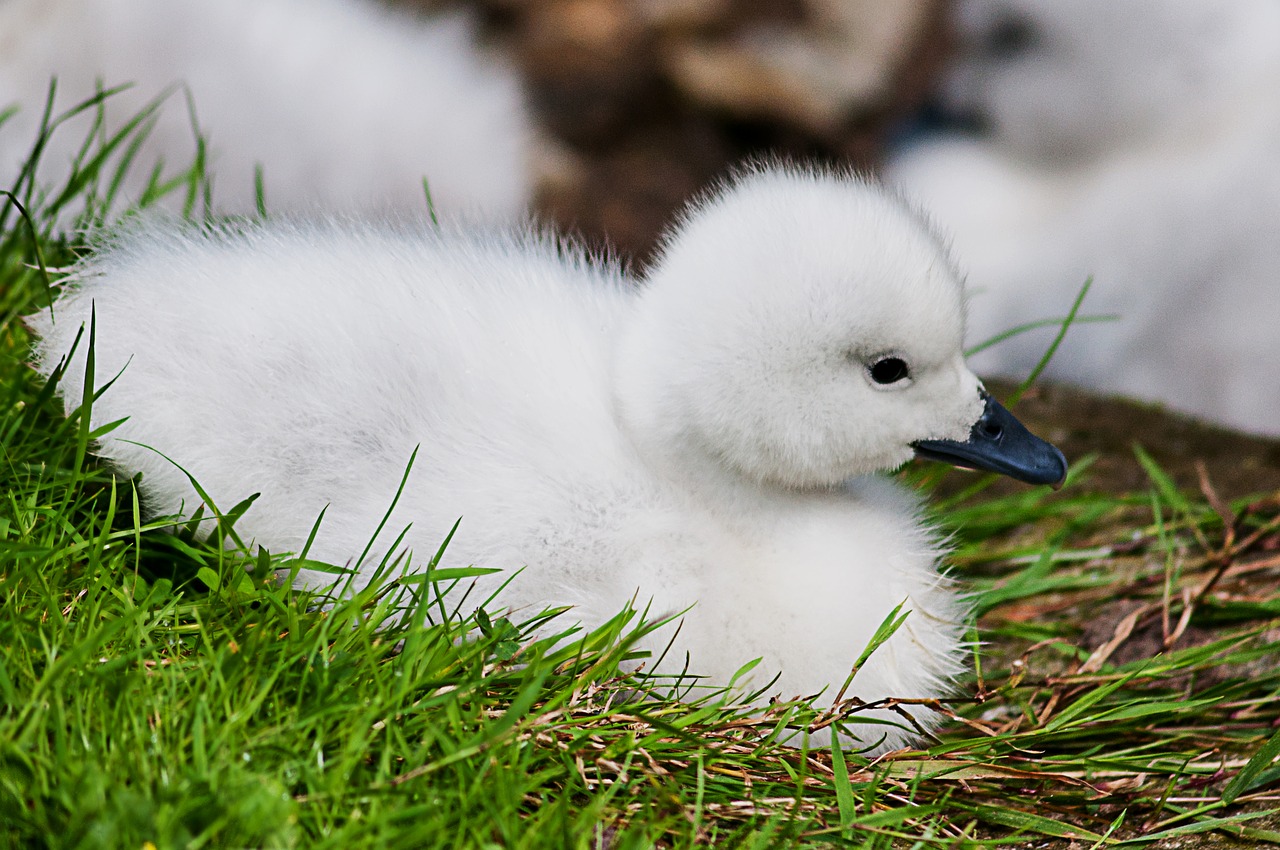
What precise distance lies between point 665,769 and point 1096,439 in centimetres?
210

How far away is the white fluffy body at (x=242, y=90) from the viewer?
13.2 feet

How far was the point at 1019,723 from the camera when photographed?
7.48 feet

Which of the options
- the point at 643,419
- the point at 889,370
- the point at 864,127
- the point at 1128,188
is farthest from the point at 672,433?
the point at 864,127

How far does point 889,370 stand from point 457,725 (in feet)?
2.98

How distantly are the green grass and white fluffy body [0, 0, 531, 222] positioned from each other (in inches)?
58.5

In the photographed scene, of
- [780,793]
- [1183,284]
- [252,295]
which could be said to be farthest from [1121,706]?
[1183,284]

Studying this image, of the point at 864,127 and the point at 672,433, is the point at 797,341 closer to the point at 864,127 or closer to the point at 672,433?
the point at 672,433

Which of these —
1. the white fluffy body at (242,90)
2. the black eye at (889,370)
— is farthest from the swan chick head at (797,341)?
the white fluffy body at (242,90)

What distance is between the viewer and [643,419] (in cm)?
214

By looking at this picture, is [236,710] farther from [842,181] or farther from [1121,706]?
[1121,706]

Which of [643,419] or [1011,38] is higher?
[1011,38]

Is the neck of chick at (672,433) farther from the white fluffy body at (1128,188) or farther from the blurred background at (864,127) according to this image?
the white fluffy body at (1128,188)

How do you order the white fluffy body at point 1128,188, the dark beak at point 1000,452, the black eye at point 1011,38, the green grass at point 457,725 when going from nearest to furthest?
1. the green grass at point 457,725
2. the dark beak at point 1000,452
3. the white fluffy body at point 1128,188
4. the black eye at point 1011,38

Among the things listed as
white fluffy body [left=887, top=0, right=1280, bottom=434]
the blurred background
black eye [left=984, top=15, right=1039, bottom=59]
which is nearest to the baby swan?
the blurred background
